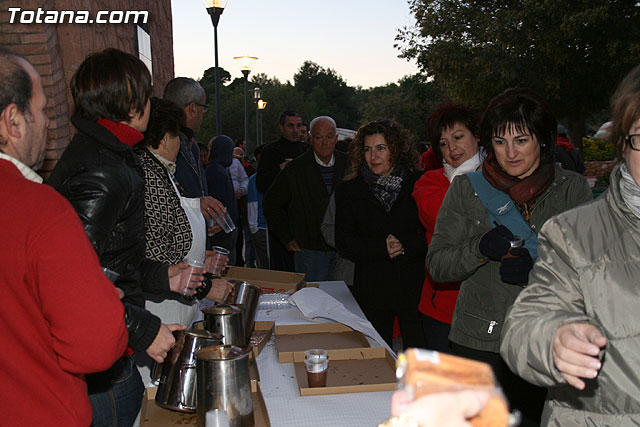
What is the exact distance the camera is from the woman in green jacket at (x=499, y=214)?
2375 millimetres

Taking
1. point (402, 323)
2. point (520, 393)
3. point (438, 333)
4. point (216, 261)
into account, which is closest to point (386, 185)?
point (402, 323)

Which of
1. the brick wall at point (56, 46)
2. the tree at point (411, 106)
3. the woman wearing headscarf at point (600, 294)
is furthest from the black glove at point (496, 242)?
the tree at point (411, 106)

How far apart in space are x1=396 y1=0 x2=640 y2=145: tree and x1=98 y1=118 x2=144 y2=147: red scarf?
679 inches

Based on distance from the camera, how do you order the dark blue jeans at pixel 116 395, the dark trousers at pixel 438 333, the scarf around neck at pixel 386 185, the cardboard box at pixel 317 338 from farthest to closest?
1. the scarf around neck at pixel 386 185
2. the dark trousers at pixel 438 333
3. the cardboard box at pixel 317 338
4. the dark blue jeans at pixel 116 395

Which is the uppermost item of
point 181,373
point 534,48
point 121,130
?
point 534,48

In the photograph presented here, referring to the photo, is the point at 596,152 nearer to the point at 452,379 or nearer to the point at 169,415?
the point at 169,415

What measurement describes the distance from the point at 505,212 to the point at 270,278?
5.52 feet

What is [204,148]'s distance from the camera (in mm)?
7434

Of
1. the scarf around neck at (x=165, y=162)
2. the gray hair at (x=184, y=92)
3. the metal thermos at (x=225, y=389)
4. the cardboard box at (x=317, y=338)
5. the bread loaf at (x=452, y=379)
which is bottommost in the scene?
the cardboard box at (x=317, y=338)

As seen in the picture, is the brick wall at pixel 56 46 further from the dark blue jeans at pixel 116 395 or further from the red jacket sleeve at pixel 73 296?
the red jacket sleeve at pixel 73 296

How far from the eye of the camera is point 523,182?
242cm

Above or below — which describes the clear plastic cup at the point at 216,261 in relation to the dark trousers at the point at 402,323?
above

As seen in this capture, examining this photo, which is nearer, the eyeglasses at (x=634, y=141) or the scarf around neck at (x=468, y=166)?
the eyeglasses at (x=634, y=141)

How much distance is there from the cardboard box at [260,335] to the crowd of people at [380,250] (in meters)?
0.24
